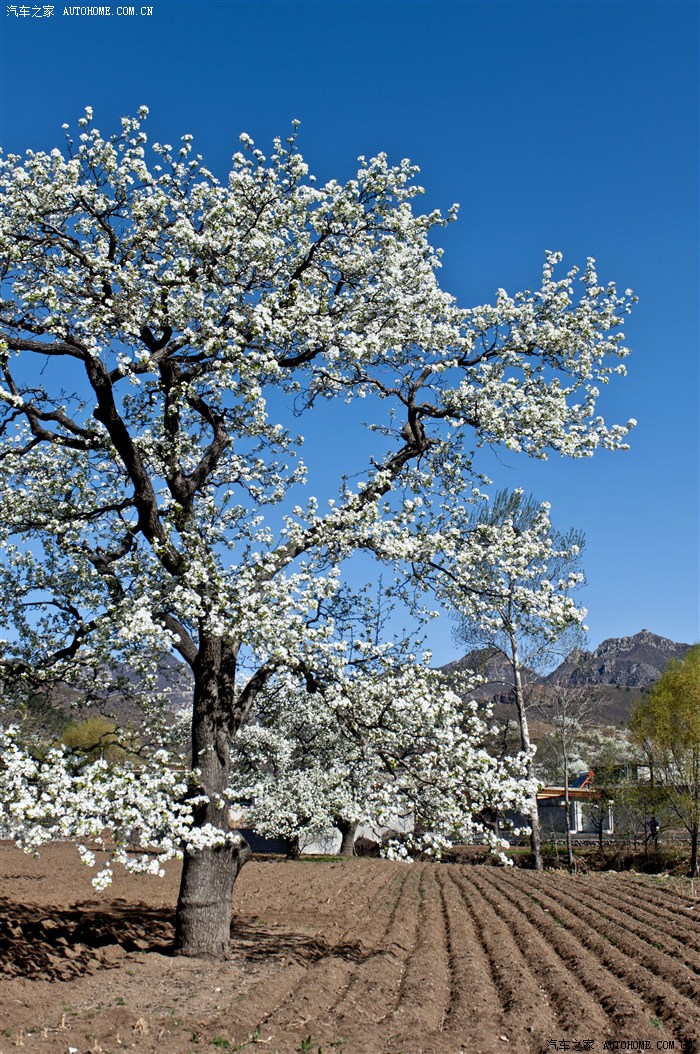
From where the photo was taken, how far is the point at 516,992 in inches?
465

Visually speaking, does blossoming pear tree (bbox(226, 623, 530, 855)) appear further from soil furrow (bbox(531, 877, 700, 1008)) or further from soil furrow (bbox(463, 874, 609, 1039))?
soil furrow (bbox(531, 877, 700, 1008))

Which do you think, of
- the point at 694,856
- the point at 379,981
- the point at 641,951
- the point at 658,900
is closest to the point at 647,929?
the point at 641,951

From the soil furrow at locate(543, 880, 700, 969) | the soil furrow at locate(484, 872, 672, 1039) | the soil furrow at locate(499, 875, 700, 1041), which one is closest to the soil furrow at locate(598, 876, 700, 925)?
the soil furrow at locate(543, 880, 700, 969)

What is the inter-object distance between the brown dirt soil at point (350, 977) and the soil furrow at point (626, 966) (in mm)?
42

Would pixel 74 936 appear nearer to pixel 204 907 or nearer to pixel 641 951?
pixel 204 907

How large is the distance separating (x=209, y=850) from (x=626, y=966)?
7.39 meters

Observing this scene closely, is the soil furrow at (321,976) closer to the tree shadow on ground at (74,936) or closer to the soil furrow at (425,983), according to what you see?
the soil furrow at (425,983)

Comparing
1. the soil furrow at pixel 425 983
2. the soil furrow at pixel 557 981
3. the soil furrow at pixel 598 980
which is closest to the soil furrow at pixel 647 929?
the soil furrow at pixel 598 980

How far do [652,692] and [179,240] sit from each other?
37843 mm

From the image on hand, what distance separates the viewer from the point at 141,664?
13.6 meters

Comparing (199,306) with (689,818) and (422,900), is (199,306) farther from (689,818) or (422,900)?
(689,818)

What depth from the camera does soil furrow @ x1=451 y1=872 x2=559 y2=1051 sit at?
10117 mm

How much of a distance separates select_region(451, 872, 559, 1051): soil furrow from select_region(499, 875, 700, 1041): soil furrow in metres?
1.50

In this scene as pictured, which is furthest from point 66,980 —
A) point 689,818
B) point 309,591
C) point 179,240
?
point 689,818
